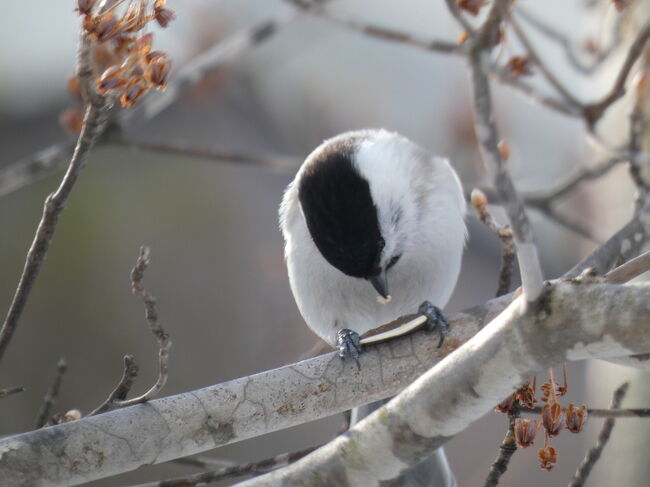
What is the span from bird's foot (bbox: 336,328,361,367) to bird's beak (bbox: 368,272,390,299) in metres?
0.13

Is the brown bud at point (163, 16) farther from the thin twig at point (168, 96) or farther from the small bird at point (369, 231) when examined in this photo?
the thin twig at point (168, 96)

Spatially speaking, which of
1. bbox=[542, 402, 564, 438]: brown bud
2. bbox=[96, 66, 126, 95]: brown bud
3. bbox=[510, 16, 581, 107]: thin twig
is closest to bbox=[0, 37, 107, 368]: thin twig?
bbox=[96, 66, 126, 95]: brown bud

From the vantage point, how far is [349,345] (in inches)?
76.2

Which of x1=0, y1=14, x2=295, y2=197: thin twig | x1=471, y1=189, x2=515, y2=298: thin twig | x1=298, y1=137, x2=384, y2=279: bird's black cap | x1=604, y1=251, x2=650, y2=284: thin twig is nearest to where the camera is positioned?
x1=604, y1=251, x2=650, y2=284: thin twig

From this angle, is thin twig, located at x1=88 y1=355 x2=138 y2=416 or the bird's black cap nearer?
thin twig, located at x1=88 y1=355 x2=138 y2=416

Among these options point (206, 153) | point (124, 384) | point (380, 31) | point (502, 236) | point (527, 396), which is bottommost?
point (527, 396)

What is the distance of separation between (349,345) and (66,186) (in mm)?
704

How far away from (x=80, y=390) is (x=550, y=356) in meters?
4.26

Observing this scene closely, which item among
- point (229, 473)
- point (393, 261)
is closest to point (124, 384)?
point (229, 473)

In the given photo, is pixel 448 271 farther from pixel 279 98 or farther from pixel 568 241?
pixel 279 98

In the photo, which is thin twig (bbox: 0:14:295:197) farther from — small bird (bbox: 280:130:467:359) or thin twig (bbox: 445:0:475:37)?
thin twig (bbox: 445:0:475:37)

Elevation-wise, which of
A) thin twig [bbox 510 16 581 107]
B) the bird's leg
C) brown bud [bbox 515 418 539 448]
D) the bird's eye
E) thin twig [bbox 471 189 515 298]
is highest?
thin twig [bbox 510 16 581 107]

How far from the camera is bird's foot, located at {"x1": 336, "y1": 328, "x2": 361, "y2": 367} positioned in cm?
184

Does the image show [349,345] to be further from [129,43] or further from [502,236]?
[129,43]
